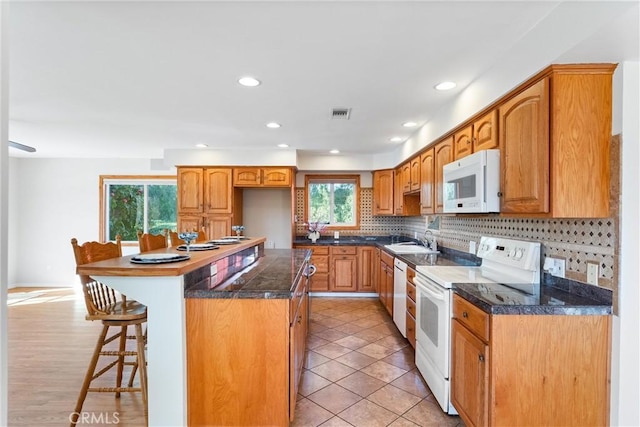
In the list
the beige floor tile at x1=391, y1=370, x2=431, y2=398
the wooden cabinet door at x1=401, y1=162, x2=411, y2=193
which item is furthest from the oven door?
the wooden cabinet door at x1=401, y1=162, x2=411, y2=193

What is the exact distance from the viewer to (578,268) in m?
1.73

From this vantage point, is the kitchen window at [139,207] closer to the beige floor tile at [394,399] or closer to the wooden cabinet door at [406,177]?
the wooden cabinet door at [406,177]

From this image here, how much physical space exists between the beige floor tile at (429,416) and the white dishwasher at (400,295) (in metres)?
0.95

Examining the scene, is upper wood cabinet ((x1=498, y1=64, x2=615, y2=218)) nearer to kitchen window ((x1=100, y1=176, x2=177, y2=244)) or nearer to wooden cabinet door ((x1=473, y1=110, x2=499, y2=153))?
wooden cabinet door ((x1=473, y1=110, x2=499, y2=153))

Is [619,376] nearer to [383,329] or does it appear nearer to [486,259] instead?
[486,259]

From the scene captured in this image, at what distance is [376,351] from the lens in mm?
2988

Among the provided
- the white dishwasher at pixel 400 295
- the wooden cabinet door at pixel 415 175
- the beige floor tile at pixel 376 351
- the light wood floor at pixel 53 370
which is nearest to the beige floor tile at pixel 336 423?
the beige floor tile at pixel 376 351

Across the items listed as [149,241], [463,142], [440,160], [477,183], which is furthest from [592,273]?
[149,241]

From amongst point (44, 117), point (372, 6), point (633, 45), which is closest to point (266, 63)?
point (372, 6)

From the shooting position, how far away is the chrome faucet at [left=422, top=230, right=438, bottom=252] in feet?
12.1

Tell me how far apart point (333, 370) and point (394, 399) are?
23.1 inches

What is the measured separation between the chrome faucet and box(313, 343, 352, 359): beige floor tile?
5.26 ft

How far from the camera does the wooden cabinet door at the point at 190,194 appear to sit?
15.4 ft

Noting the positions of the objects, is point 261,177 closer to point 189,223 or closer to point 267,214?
point 267,214
